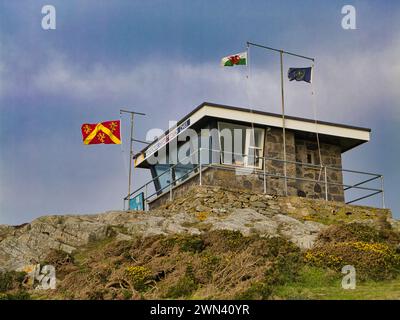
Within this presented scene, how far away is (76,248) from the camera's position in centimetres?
2200

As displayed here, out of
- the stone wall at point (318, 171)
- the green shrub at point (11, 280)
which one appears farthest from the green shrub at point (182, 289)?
the stone wall at point (318, 171)

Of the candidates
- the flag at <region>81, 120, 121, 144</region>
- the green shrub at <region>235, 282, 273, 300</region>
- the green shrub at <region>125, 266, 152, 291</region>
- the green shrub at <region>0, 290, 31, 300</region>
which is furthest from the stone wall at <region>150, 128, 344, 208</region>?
the green shrub at <region>235, 282, 273, 300</region>

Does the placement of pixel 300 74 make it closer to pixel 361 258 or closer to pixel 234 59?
pixel 234 59

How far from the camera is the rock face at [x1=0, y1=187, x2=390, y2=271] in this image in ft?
71.7

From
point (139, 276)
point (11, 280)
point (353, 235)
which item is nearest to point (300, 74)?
point (353, 235)

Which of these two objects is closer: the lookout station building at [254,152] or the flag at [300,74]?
the lookout station building at [254,152]

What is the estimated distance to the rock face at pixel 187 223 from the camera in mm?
21844

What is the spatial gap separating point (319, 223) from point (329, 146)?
7.09 meters

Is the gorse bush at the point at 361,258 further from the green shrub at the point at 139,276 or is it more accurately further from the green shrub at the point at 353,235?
the green shrub at the point at 139,276

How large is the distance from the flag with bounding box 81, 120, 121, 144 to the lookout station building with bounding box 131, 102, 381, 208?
195 cm

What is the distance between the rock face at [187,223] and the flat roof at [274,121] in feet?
10.9
